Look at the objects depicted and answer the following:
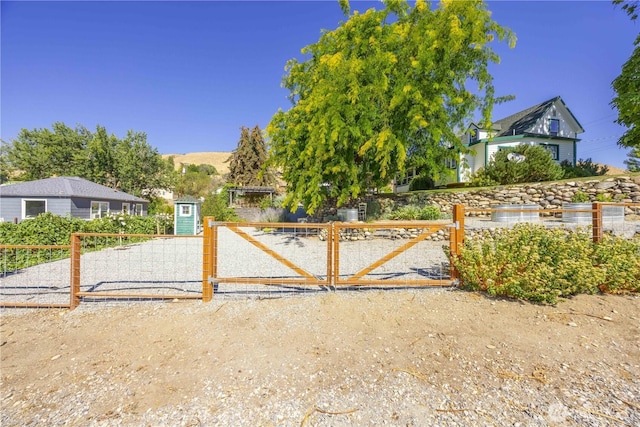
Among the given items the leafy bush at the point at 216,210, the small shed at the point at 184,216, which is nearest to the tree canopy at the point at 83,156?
the leafy bush at the point at 216,210

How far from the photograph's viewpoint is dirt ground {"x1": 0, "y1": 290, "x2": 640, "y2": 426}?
203cm

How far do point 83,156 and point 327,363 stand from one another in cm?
3424

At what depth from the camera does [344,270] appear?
6.41 metres

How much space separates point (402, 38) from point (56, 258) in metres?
14.1

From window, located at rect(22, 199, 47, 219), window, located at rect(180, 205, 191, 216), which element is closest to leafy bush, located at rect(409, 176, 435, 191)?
window, located at rect(180, 205, 191, 216)

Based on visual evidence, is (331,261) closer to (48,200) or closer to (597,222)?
(597,222)

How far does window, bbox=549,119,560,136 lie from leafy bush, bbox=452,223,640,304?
69.9 feet

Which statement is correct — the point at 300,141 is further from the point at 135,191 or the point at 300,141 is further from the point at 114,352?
the point at 135,191

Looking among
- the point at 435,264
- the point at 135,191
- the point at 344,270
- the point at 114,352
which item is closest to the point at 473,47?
the point at 435,264

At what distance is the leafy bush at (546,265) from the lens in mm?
3807

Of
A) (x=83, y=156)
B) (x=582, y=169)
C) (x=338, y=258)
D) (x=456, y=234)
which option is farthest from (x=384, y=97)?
(x=83, y=156)

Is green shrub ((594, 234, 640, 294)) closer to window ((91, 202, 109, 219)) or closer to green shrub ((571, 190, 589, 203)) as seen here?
green shrub ((571, 190, 589, 203))

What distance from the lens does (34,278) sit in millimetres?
5828

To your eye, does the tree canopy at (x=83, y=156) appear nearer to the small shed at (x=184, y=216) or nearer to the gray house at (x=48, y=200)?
the gray house at (x=48, y=200)
